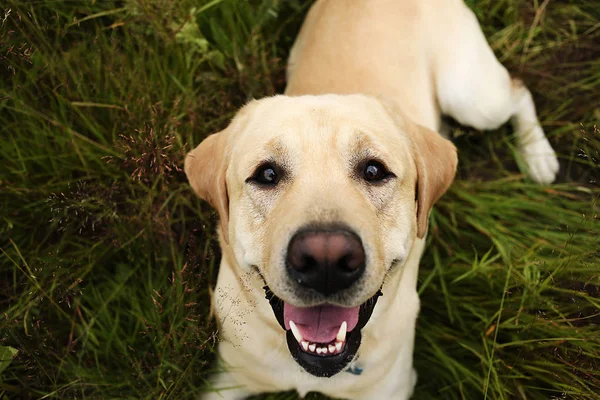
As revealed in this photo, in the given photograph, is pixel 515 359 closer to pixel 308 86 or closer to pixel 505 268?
Result: pixel 505 268

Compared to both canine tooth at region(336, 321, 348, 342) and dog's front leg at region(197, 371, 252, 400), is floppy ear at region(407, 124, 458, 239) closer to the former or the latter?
canine tooth at region(336, 321, 348, 342)

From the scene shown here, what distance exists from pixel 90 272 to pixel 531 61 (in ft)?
10.9

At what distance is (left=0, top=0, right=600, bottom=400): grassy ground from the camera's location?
2.69 metres

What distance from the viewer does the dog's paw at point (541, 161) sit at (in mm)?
3750

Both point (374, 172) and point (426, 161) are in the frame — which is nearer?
point (374, 172)

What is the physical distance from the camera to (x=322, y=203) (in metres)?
1.87

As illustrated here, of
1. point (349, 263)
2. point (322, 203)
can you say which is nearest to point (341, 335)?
point (349, 263)

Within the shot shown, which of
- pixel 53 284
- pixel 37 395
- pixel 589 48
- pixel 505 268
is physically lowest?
pixel 37 395

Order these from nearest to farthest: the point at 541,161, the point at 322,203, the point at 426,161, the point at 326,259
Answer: the point at 326,259 < the point at 322,203 < the point at 426,161 < the point at 541,161

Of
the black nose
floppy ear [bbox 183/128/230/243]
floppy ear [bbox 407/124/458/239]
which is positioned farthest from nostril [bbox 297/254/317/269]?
floppy ear [bbox 407/124/458/239]

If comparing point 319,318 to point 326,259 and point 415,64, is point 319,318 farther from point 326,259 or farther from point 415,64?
point 415,64

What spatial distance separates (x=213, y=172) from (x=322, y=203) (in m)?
0.69

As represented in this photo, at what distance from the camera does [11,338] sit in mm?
2664

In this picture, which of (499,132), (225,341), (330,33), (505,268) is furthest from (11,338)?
(499,132)
